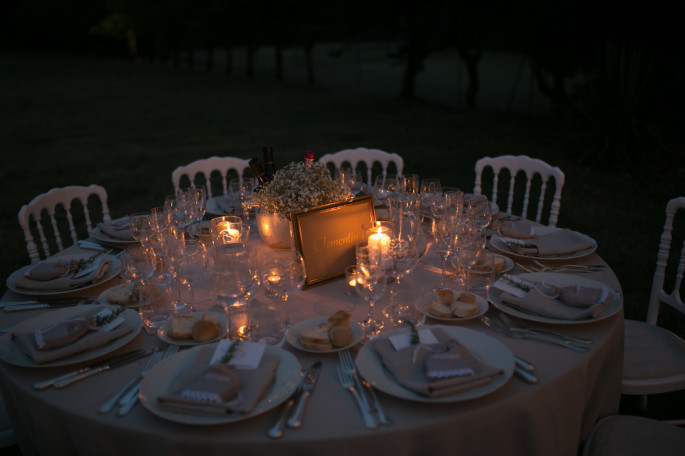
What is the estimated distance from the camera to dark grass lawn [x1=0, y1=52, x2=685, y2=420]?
255 inches

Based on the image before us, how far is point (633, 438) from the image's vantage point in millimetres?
2025

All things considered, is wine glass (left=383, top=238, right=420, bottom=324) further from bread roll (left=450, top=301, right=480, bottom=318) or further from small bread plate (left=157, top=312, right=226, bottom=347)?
small bread plate (left=157, top=312, right=226, bottom=347)

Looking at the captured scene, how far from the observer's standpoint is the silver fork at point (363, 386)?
1468 millimetres

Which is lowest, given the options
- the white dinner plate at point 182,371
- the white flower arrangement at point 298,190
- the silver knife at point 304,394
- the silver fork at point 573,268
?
the silver fork at point 573,268

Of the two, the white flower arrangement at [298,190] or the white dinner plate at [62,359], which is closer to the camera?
the white dinner plate at [62,359]

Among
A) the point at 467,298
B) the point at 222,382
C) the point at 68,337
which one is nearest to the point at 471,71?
the point at 467,298

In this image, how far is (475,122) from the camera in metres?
13.3

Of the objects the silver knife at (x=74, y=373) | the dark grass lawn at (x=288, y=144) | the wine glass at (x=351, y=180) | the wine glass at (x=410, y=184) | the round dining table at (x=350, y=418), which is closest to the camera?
the round dining table at (x=350, y=418)

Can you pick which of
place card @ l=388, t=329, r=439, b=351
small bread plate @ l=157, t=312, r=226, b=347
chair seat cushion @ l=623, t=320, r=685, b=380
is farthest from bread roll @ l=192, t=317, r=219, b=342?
chair seat cushion @ l=623, t=320, r=685, b=380

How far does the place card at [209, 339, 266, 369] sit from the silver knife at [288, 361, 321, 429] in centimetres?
17

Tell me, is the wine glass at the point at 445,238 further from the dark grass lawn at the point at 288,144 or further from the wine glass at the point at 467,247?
the dark grass lawn at the point at 288,144

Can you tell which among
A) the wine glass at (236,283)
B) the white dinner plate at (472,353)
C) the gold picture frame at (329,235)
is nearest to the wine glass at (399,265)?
the white dinner plate at (472,353)

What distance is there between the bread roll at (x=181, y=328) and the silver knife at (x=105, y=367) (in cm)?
11

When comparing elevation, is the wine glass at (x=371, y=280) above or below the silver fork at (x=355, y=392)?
above
